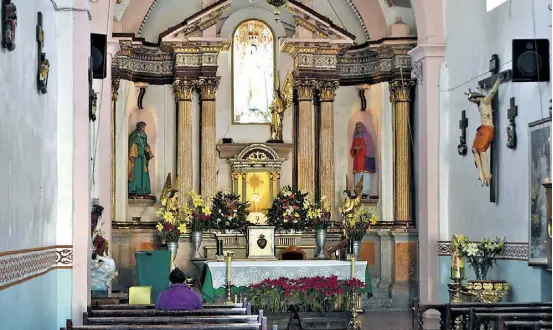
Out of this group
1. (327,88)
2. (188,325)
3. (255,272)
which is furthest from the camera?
(327,88)

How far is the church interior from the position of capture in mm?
10727

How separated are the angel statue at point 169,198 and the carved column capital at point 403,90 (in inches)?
185

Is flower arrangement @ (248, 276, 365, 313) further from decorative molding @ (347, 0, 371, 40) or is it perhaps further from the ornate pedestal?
decorative molding @ (347, 0, 371, 40)

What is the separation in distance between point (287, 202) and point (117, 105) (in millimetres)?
3824

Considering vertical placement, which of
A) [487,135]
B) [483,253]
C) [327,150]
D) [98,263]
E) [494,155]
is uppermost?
[327,150]

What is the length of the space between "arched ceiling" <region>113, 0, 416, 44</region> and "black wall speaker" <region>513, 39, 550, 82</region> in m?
8.92

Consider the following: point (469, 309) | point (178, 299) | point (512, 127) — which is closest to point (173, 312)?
point (178, 299)

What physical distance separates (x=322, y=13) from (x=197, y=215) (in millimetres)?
5403

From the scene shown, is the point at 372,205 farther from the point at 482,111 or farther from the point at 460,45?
the point at 482,111

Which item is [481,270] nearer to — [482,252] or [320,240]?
[482,252]

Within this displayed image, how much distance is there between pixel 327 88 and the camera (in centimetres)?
2156

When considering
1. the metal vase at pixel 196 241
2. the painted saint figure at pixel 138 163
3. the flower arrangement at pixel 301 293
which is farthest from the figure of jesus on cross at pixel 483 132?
the painted saint figure at pixel 138 163

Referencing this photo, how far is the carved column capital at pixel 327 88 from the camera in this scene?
21.5m

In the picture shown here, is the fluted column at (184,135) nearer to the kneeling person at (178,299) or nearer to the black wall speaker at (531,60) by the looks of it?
the black wall speaker at (531,60)
